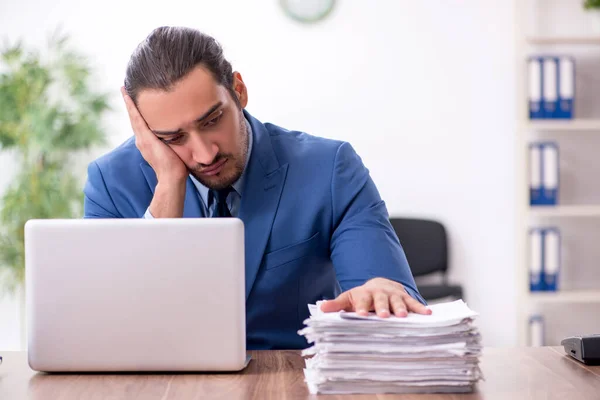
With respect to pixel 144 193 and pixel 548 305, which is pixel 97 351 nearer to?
pixel 144 193

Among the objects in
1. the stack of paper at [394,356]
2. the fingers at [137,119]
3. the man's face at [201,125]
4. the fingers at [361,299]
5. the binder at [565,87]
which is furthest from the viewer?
the binder at [565,87]

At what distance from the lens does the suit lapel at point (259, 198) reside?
174 cm

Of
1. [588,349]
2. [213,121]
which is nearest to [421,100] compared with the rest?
[213,121]

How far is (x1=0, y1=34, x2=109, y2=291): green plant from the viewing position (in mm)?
3684

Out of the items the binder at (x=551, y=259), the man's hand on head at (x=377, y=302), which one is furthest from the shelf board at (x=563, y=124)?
the man's hand on head at (x=377, y=302)

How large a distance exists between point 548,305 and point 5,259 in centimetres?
269

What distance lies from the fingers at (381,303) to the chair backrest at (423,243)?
2592 millimetres

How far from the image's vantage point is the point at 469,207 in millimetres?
3990

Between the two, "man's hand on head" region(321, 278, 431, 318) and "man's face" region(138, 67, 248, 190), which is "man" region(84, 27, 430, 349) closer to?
"man's face" region(138, 67, 248, 190)

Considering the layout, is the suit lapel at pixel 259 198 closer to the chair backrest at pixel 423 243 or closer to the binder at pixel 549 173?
the chair backrest at pixel 423 243

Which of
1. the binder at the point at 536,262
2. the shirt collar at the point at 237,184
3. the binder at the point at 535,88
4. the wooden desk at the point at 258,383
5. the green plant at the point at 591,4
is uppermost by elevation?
the green plant at the point at 591,4

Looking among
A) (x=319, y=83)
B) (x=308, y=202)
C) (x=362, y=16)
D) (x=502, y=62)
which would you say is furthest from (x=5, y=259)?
(x=502, y=62)

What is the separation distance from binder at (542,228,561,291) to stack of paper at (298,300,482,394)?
273 cm

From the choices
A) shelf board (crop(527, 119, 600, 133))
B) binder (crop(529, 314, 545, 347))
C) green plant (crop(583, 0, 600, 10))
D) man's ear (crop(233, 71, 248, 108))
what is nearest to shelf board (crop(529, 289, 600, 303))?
binder (crop(529, 314, 545, 347))
